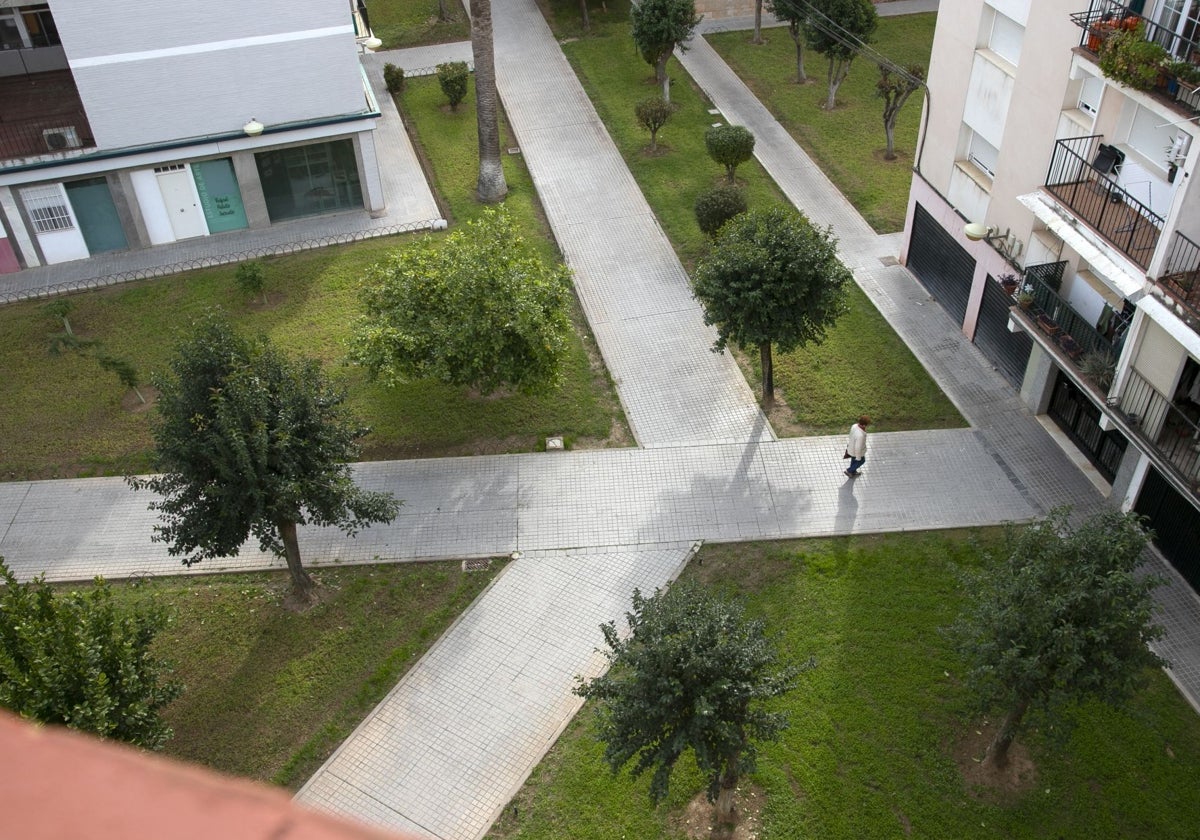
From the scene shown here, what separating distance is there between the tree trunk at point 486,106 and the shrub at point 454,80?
4545mm

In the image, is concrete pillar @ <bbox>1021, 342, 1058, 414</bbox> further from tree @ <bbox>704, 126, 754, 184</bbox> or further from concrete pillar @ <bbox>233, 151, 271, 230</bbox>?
concrete pillar @ <bbox>233, 151, 271, 230</bbox>

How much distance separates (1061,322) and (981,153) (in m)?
5.12

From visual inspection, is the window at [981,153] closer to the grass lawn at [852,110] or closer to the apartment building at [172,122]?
the grass lawn at [852,110]

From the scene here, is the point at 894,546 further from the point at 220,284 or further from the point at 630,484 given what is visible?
the point at 220,284

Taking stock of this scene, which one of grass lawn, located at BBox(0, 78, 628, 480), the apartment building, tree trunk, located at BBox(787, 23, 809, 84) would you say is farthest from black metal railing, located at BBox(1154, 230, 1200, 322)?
tree trunk, located at BBox(787, 23, 809, 84)

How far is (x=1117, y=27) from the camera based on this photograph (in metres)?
16.5

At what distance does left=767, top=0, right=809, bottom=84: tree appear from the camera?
32.3m

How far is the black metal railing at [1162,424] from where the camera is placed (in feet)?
53.3

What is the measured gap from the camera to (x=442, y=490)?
20.0m

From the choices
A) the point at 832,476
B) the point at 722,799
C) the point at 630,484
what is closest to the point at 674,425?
the point at 630,484

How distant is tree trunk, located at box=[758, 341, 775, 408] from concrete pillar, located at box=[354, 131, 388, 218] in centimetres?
1267

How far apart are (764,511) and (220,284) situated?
15181 millimetres

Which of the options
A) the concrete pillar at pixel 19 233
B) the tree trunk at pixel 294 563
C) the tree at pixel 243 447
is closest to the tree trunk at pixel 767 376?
the tree at pixel 243 447

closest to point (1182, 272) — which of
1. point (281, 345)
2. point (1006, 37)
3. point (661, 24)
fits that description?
point (1006, 37)
